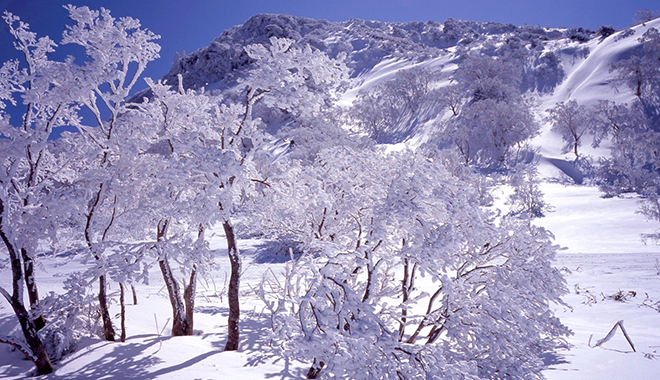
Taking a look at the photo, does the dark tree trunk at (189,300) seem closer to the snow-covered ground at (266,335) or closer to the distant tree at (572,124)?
the snow-covered ground at (266,335)

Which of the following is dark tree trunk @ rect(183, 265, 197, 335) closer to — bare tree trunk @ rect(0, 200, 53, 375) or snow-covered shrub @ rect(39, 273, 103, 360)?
snow-covered shrub @ rect(39, 273, 103, 360)

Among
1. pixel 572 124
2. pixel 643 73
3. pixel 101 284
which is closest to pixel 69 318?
pixel 101 284

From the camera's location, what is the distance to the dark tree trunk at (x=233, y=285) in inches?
238

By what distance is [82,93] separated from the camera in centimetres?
531

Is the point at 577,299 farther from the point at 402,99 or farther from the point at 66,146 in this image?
the point at 402,99

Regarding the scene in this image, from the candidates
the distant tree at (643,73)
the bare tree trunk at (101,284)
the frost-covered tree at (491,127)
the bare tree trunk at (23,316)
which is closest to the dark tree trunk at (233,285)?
the bare tree trunk at (101,284)

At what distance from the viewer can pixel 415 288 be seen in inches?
222

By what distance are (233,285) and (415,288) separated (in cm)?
312

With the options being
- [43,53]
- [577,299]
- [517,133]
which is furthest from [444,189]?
[517,133]

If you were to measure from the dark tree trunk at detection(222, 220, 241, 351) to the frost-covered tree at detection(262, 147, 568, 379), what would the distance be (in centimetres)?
99

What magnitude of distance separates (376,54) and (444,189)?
255 ft

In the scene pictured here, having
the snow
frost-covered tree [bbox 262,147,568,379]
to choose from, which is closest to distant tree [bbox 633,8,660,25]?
the snow

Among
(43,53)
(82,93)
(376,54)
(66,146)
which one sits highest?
(376,54)

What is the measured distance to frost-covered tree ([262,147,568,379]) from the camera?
12.2 feet
